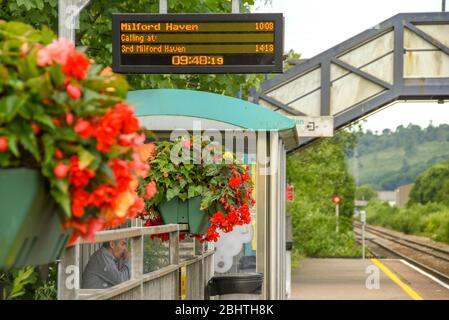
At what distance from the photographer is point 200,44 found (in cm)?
1207

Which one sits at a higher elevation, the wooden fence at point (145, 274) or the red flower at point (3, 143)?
the red flower at point (3, 143)

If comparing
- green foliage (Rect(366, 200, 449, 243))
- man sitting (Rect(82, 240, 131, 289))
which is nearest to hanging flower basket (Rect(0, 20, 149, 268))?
man sitting (Rect(82, 240, 131, 289))

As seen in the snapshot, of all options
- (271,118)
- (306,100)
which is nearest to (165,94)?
(271,118)

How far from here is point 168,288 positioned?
730cm

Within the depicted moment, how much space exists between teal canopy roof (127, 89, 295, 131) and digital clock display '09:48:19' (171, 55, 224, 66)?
104 inches

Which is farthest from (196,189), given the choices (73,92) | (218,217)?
(73,92)

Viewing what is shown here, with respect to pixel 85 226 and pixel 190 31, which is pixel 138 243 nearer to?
pixel 85 226

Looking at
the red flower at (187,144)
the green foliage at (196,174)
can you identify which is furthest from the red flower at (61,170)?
the red flower at (187,144)

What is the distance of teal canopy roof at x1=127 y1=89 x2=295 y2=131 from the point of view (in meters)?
9.14

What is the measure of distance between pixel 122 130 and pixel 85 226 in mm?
343

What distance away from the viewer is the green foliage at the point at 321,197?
1511 inches

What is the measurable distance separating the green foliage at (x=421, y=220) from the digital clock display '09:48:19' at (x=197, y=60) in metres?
55.8

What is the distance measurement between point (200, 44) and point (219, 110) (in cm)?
303

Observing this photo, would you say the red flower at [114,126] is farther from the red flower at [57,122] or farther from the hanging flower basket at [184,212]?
the hanging flower basket at [184,212]
